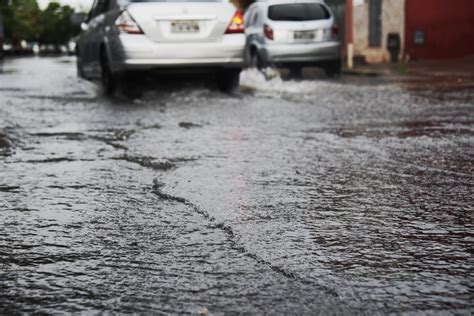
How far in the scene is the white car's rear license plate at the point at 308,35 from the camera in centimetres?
1588

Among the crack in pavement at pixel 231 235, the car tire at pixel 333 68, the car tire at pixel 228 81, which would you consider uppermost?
the crack in pavement at pixel 231 235

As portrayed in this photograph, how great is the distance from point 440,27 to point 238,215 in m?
21.3

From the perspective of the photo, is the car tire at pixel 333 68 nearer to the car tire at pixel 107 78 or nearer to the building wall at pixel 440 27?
the car tire at pixel 107 78

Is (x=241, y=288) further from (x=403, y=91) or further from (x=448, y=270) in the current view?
(x=403, y=91)

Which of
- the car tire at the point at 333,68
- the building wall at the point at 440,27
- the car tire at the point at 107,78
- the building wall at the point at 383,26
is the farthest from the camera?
the building wall at the point at 383,26

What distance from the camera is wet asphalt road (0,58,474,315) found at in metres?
2.61

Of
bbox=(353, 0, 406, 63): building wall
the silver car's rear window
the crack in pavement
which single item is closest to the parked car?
the silver car's rear window

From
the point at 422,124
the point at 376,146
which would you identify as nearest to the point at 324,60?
the point at 422,124

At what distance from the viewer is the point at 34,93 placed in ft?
39.9

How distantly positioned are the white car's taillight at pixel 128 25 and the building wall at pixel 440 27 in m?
15.1

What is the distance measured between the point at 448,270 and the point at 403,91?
9.14 m

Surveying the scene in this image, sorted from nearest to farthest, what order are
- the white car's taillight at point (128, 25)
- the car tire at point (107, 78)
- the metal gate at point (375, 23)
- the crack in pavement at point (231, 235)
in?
the crack in pavement at point (231, 235) → the white car's taillight at point (128, 25) → the car tire at point (107, 78) → the metal gate at point (375, 23)

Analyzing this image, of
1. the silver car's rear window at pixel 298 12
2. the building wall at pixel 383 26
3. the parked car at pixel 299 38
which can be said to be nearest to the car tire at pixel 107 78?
the parked car at pixel 299 38

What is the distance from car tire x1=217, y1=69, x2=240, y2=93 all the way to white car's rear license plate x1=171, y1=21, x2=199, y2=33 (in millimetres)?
891
